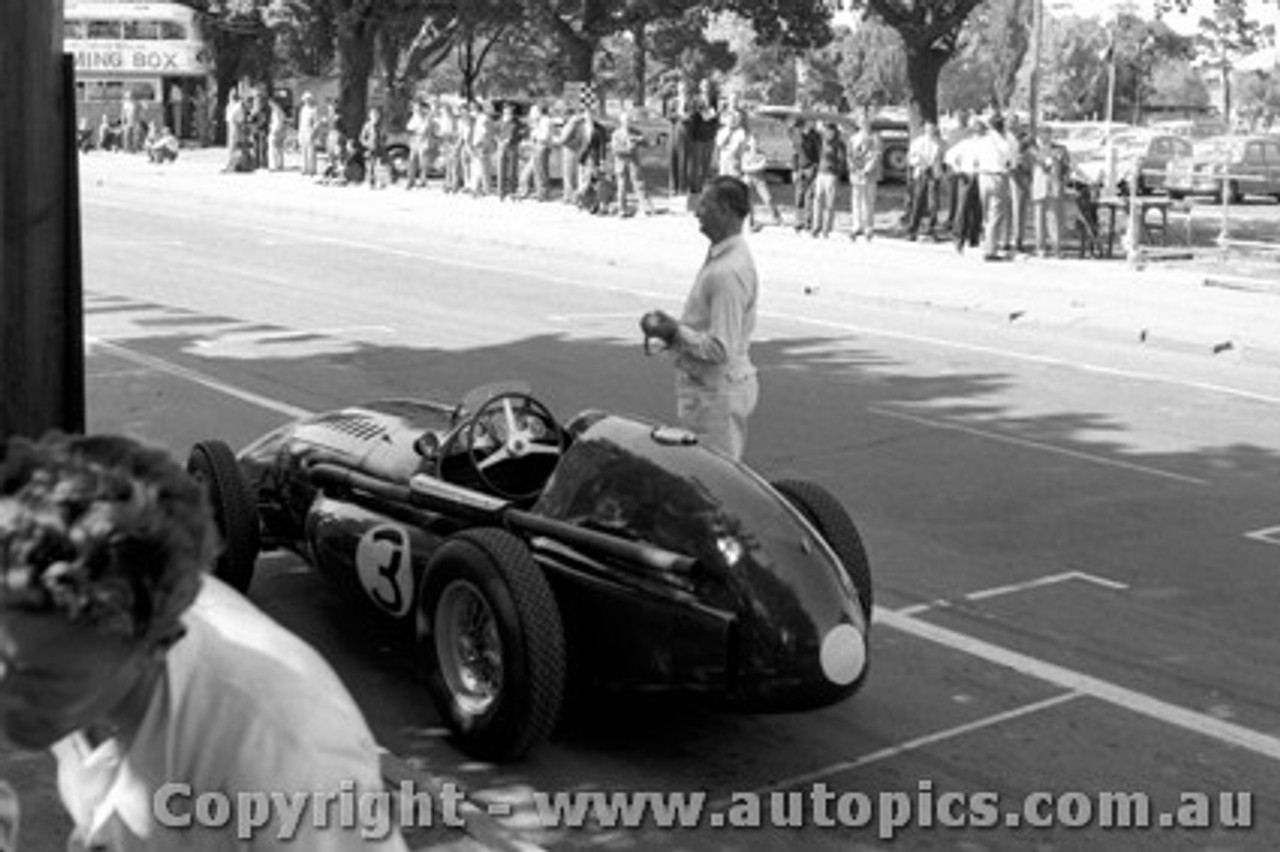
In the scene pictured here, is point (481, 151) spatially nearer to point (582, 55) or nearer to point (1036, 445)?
point (582, 55)

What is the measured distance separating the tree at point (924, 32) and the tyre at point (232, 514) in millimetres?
23259

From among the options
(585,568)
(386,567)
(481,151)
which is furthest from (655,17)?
(585,568)

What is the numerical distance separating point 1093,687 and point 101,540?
5.19 metres

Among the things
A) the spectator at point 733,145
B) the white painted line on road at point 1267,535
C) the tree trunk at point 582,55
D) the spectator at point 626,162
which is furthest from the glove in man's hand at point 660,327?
the tree trunk at point 582,55

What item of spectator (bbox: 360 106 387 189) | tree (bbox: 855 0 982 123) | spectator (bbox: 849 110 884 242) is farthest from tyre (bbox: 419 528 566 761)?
spectator (bbox: 360 106 387 189)

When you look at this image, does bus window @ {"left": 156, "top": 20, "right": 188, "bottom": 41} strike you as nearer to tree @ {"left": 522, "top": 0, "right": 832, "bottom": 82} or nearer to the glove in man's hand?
tree @ {"left": 522, "top": 0, "right": 832, "bottom": 82}

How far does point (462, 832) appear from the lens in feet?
16.2

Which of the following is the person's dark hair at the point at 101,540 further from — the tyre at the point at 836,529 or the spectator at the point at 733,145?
the spectator at the point at 733,145

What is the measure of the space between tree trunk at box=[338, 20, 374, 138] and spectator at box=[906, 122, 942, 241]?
1713 cm

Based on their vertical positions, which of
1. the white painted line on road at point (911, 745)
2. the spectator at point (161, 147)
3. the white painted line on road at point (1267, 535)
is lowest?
the white painted line on road at point (911, 745)

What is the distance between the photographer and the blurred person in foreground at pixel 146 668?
1887 millimetres

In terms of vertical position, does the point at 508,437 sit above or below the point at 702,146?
below

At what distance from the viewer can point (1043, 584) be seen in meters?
7.80

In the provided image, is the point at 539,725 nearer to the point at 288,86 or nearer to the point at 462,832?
the point at 462,832
